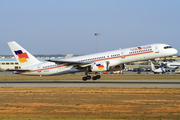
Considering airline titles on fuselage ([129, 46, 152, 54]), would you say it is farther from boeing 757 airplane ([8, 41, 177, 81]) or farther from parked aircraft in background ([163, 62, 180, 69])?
parked aircraft in background ([163, 62, 180, 69])

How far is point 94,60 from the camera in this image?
43156 mm

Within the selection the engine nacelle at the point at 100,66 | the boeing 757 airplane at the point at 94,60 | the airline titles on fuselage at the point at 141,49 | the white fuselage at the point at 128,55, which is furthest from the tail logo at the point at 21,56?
the airline titles on fuselage at the point at 141,49

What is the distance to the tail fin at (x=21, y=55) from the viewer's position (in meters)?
45.6

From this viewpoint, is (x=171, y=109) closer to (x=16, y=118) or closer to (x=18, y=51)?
(x=16, y=118)

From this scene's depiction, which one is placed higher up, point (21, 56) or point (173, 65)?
point (173, 65)

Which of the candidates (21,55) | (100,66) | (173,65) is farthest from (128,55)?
(173,65)


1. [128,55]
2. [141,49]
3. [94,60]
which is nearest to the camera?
[141,49]

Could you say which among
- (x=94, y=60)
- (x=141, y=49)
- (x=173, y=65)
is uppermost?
(x=173, y=65)

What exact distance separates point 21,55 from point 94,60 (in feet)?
44.0

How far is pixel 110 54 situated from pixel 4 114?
2796 centimetres

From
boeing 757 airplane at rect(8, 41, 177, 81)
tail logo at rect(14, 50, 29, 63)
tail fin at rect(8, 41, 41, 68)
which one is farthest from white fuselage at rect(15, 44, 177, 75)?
tail logo at rect(14, 50, 29, 63)

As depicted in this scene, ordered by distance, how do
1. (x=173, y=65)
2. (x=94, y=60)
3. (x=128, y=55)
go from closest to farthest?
1. (x=128, y=55)
2. (x=94, y=60)
3. (x=173, y=65)

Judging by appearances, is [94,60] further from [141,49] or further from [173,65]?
[173,65]

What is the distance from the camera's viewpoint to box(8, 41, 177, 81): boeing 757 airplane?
134 feet
